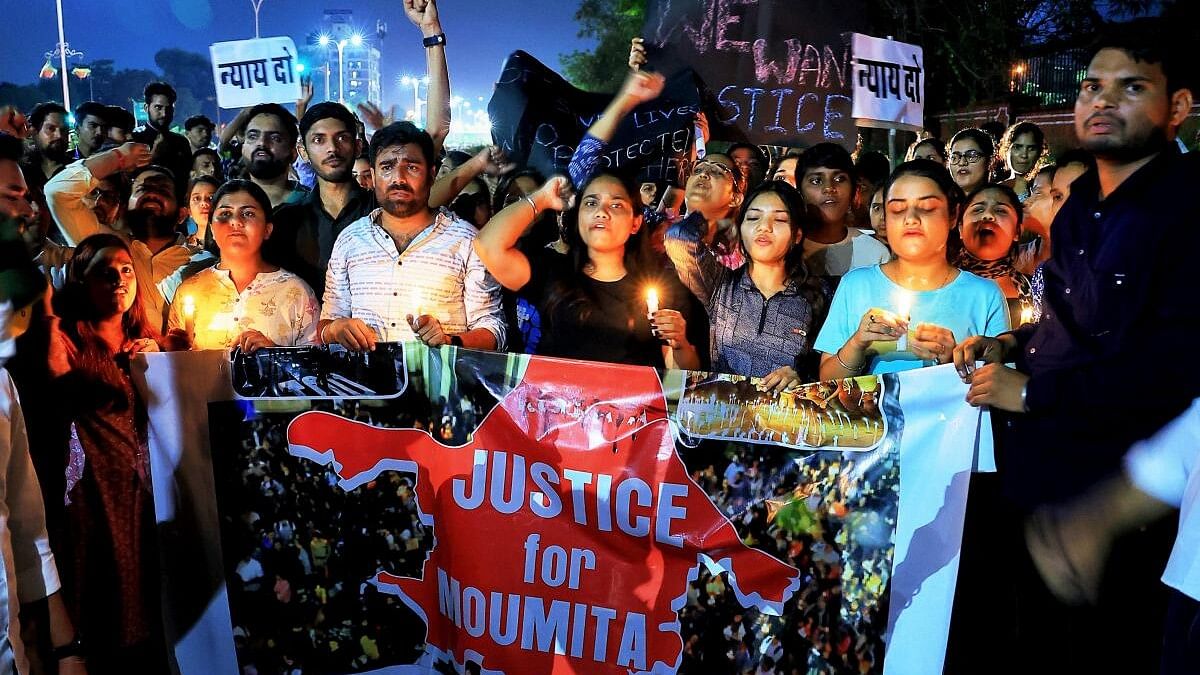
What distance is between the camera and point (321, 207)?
478cm

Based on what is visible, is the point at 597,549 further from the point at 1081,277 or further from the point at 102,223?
the point at 102,223

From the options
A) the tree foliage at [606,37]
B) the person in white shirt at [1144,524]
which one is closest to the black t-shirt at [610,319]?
the person in white shirt at [1144,524]

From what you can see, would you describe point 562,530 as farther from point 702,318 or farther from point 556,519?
point 702,318

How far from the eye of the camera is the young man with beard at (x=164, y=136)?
26.2 feet

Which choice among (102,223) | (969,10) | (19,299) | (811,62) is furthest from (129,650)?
(969,10)

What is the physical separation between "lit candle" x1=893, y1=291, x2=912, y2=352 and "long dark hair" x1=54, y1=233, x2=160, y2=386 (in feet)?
8.79

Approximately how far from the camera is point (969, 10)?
1642cm

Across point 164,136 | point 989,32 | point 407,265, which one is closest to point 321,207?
point 407,265

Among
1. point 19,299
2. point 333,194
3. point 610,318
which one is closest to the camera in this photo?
point 19,299

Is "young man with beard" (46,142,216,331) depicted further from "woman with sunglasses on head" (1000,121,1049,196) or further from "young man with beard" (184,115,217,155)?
"woman with sunglasses on head" (1000,121,1049,196)

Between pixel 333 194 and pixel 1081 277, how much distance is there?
3308 mm

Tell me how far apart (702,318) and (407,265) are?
1219mm

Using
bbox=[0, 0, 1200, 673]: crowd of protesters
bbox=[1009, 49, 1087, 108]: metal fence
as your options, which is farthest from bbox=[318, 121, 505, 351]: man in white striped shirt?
bbox=[1009, 49, 1087, 108]: metal fence

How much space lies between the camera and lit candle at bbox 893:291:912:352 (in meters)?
3.37
